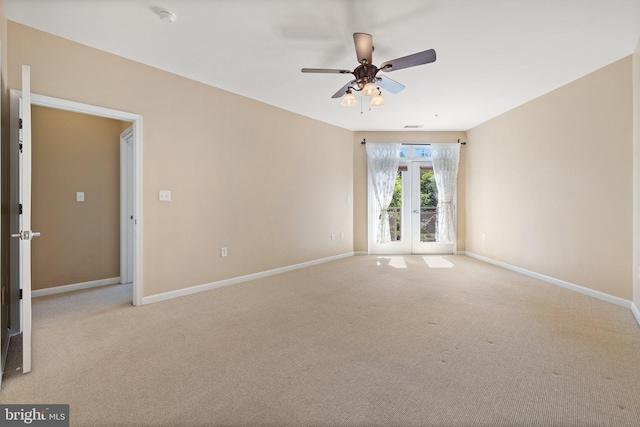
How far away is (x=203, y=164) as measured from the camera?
12.2 ft

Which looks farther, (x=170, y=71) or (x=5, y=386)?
(x=170, y=71)

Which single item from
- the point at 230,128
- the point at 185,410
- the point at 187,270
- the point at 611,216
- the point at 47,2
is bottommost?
the point at 185,410

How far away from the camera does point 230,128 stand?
401 cm

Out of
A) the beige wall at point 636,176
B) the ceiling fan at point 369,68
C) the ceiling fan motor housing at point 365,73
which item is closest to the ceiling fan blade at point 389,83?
the ceiling fan at point 369,68

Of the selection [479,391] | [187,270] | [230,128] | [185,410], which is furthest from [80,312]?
[479,391]

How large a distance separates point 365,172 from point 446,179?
1.71 metres

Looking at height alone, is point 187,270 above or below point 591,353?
above

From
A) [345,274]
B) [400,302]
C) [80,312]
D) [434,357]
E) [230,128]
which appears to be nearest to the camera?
[434,357]

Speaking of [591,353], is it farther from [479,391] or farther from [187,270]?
[187,270]

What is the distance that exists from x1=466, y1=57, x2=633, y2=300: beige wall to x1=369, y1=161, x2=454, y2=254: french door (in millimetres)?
1144

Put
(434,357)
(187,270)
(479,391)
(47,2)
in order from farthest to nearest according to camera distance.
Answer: (187,270) < (47,2) < (434,357) < (479,391)

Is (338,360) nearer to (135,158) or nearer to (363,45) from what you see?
(363,45)

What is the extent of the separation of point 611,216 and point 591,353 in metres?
2.01

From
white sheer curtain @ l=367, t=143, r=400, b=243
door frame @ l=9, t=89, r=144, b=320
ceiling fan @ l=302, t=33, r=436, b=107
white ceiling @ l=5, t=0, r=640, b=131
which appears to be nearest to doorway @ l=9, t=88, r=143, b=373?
door frame @ l=9, t=89, r=144, b=320
